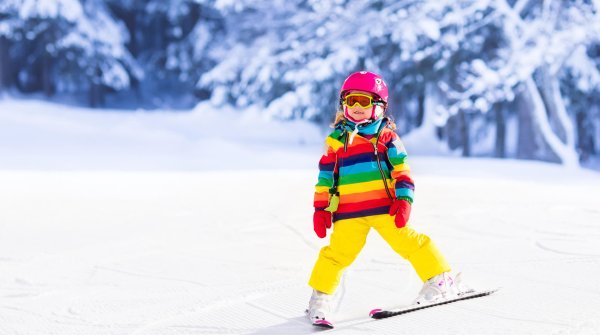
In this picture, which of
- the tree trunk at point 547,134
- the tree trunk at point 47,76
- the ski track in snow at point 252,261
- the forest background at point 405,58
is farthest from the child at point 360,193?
the tree trunk at point 47,76

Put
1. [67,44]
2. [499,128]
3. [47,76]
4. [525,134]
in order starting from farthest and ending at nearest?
[47,76] < [67,44] < [499,128] < [525,134]

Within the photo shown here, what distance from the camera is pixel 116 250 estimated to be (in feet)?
17.7

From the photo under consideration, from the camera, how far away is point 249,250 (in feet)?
17.3

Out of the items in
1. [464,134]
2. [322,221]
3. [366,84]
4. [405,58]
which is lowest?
[464,134]

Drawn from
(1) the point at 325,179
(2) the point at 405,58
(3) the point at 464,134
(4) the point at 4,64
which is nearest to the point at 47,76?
(4) the point at 4,64

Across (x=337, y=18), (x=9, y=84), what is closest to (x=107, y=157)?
(x=337, y=18)

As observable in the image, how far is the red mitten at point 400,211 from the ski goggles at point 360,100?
463 millimetres

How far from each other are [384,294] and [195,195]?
4.69 metres

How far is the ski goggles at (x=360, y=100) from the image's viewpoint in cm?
343

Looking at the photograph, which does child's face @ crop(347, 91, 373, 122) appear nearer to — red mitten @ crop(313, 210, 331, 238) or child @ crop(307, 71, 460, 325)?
child @ crop(307, 71, 460, 325)

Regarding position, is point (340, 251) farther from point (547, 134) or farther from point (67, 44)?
point (67, 44)

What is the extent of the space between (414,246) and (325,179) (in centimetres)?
51

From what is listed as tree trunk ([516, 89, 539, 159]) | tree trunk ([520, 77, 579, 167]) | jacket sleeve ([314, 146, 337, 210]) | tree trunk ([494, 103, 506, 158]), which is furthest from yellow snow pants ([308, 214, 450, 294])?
tree trunk ([494, 103, 506, 158])

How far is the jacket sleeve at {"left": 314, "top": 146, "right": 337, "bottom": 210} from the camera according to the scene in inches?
136
